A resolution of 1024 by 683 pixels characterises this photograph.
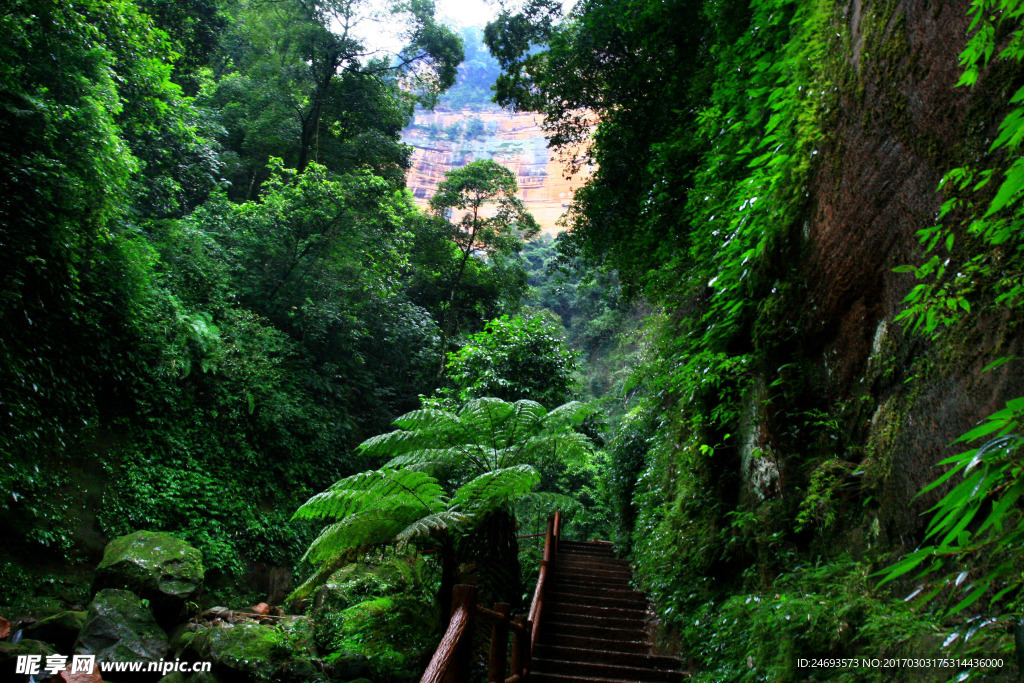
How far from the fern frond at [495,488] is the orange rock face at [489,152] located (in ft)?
157

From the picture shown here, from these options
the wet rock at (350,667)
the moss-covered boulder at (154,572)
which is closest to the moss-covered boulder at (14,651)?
the moss-covered boulder at (154,572)

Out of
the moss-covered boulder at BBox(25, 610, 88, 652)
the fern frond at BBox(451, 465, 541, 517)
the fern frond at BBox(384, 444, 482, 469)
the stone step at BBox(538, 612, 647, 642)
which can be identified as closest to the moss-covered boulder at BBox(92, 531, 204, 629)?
the moss-covered boulder at BBox(25, 610, 88, 652)

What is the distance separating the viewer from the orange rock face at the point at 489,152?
2127 inches

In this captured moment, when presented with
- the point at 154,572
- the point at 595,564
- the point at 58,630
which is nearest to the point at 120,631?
the point at 58,630

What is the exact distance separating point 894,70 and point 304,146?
15.6 m

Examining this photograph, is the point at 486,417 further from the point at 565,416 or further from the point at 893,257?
the point at 893,257

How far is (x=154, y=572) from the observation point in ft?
21.3

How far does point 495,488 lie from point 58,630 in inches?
195

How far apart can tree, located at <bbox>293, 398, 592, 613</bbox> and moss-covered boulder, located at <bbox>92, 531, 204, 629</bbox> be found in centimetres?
267

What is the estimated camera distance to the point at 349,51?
15398 mm

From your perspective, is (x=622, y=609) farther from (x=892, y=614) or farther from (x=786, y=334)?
(x=892, y=614)

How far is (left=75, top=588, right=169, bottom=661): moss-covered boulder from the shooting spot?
17.6 ft

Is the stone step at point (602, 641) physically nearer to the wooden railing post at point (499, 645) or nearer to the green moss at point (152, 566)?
the wooden railing post at point (499, 645)

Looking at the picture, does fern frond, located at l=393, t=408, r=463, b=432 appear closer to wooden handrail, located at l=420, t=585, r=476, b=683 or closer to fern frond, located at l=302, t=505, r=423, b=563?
fern frond, located at l=302, t=505, r=423, b=563
